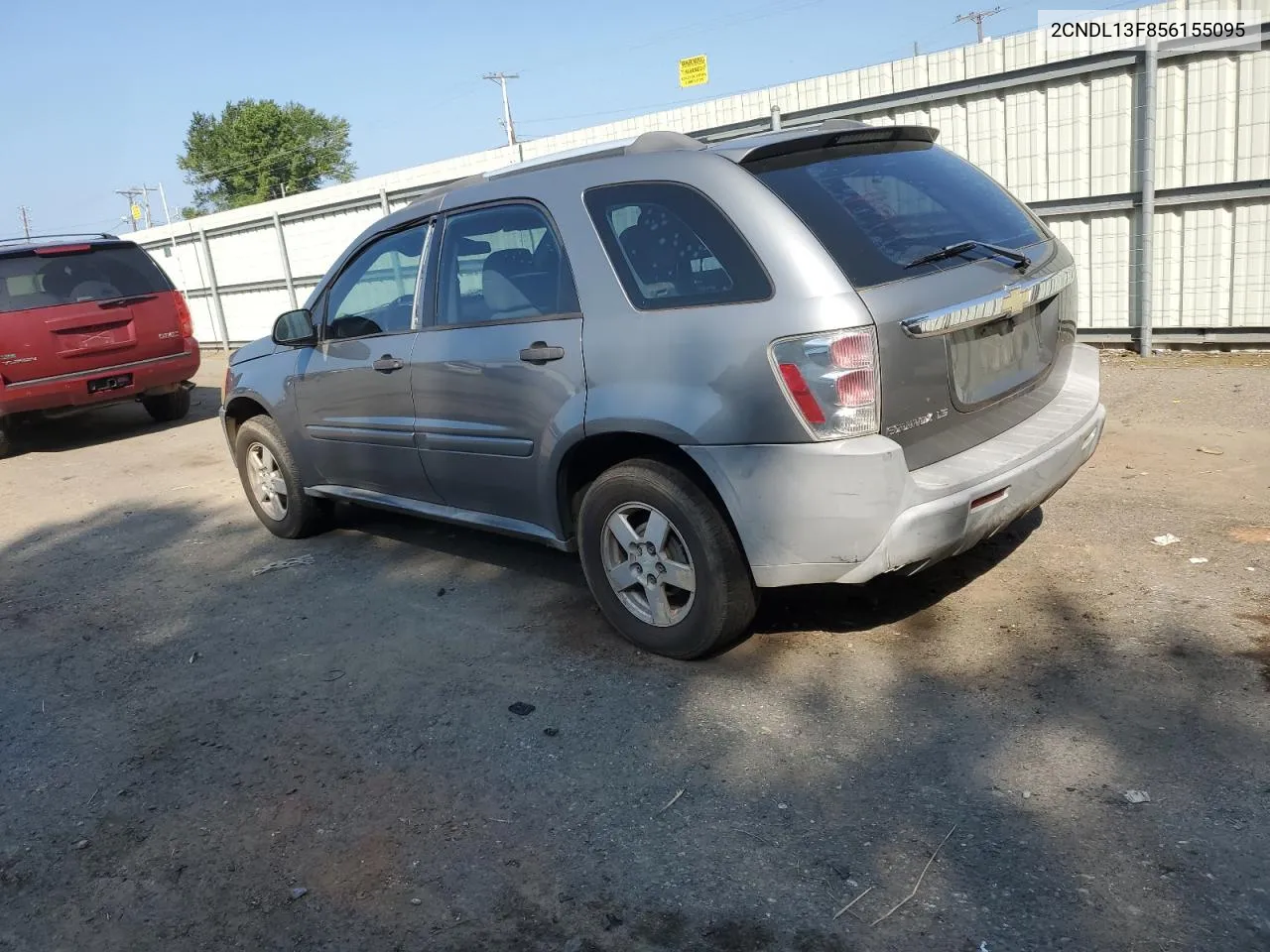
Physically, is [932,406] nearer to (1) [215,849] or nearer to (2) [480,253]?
(2) [480,253]

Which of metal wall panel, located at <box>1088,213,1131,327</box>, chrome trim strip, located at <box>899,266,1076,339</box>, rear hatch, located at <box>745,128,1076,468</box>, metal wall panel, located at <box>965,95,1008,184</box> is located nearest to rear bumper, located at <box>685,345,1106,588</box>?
rear hatch, located at <box>745,128,1076,468</box>

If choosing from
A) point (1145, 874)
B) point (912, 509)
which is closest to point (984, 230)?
point (912, 509)

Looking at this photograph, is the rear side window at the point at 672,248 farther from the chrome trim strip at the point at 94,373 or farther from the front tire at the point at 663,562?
the chrome trim strip at the point at 94,373

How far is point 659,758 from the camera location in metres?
3.27

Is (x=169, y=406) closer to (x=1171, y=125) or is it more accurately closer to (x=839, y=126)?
(x=839, y=126)

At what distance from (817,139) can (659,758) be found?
224cm

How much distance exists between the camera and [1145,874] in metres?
2.49

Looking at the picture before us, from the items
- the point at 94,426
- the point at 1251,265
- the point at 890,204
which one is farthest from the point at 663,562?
the point at 94,426

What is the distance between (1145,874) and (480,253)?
331cm

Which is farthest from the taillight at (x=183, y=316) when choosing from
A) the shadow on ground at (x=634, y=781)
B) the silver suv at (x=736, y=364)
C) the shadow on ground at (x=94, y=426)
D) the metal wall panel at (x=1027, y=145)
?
the metal wall panel at (x=1027, y=145)

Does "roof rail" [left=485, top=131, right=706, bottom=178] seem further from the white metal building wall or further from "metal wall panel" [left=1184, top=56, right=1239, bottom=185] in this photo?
"metal wall panel" [left=1184, top=56, right=1239, bottom=185]

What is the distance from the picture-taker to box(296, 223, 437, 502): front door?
15.8 feet

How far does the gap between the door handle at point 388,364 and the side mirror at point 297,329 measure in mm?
676

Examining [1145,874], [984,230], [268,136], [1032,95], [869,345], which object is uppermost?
[268,136]
